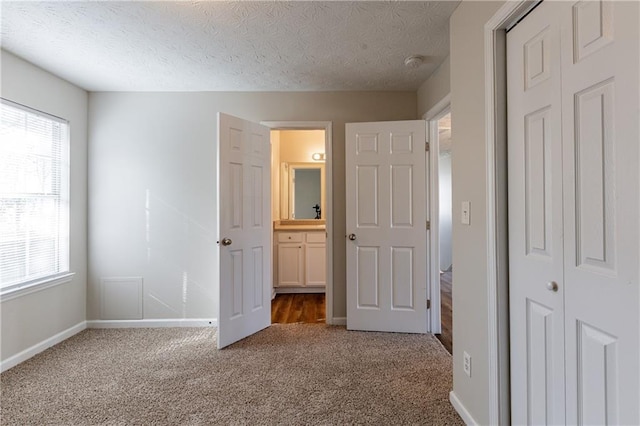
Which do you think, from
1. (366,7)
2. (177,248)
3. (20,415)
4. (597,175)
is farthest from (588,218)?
(177,248)

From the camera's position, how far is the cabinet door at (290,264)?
4.37 m

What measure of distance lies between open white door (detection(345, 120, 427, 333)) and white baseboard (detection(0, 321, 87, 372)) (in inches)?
104

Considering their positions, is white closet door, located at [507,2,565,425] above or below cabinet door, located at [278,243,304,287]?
above

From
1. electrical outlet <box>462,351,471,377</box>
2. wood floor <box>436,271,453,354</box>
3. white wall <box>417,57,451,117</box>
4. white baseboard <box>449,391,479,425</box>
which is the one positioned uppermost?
white wall <box>417,57,451,117</box>

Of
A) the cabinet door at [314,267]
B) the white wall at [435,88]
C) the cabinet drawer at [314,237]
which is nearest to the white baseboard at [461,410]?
the white wall at [435,88]

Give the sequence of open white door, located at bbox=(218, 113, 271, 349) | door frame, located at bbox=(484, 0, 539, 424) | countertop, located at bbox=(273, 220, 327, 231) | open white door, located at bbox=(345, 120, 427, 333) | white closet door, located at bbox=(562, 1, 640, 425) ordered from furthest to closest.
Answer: countertop, located at bbox=(273, 220, 327, 231) → open white door, located at bbox=(345, 120, 427, 333) → open white door, located at bbox=(218, 113, 271, 349) → door frame, located at bbox=(484, 0, 539, 424) → white closet door, located at bbox=(562, 1, 640, 425)

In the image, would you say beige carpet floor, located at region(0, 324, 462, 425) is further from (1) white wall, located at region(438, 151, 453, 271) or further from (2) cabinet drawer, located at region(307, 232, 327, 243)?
(1) white wall, located at region(438, 151, 453, 271)

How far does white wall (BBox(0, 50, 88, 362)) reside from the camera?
7.65 ft

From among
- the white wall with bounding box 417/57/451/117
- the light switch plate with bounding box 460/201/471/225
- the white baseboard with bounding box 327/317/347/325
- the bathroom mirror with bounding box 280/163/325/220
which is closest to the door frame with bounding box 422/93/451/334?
the white wall with bounding box 417/57/451/117

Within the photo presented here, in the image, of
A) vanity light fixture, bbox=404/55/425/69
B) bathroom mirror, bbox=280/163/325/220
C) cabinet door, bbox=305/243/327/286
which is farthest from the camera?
bathroom mirror, bbox=280/163/325/220

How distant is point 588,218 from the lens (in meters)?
1.02

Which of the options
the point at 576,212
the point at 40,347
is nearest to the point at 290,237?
the point at 40,347

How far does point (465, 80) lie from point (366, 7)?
2.38 feet

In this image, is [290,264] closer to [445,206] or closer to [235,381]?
[235,381]
